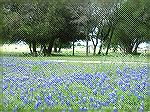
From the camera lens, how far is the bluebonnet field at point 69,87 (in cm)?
370

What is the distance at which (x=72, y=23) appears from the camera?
12.5 ft

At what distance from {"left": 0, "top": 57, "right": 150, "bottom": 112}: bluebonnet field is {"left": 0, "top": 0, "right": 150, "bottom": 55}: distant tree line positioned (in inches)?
9.0

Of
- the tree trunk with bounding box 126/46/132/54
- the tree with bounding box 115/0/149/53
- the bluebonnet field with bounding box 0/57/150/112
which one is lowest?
the bluebonnet field with bounding box 0/57/150/112

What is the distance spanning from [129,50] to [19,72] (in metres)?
1.08

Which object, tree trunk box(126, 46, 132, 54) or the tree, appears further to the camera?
tree trunk box(126, 46, 132, 54)

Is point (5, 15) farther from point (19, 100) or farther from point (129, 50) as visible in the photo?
point (129, 50)

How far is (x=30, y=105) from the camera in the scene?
373cm

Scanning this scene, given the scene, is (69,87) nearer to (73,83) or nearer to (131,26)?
(73,83)

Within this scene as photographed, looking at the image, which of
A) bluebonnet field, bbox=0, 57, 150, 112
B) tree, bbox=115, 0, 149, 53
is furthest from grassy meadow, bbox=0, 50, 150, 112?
tree, bbox=115, 0, 149, 53

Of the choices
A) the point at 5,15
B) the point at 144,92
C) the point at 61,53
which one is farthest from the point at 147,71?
the point at 5,15

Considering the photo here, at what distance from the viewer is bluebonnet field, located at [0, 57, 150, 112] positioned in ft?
12.1

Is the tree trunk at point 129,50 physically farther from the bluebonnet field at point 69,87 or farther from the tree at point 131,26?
the bluebonnet field at point 69,87

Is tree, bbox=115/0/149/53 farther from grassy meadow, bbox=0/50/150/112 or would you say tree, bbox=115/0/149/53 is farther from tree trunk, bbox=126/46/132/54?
grassy meadow, bbox=0/50/150/112

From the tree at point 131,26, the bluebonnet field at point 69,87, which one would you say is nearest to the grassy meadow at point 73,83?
the bluebonnet field at point 69,87
